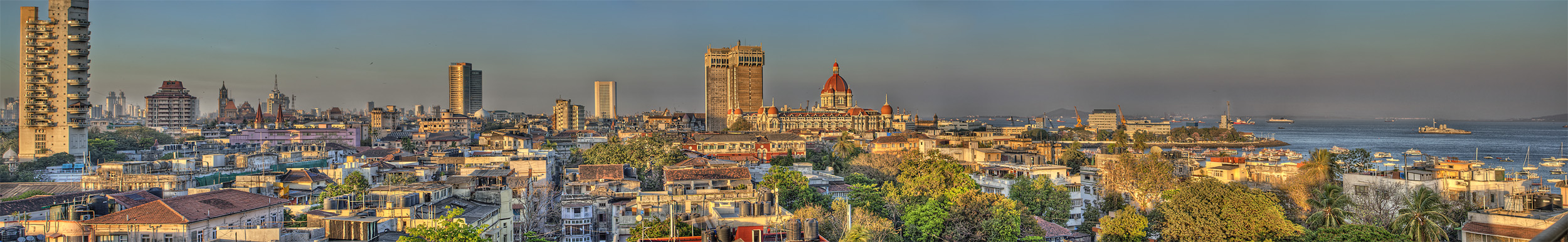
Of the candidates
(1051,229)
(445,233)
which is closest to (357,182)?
(445,233)

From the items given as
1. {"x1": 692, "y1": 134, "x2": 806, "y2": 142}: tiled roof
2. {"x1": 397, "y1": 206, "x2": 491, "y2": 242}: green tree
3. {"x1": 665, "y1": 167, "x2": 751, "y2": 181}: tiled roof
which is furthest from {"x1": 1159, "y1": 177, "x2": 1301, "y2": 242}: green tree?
{"x1": 692, "y1": 134, "x2": 806, "y2": 142}: tiled roof

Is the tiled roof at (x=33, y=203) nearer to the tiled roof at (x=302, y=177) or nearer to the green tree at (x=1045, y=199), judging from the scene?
the tiled roof at (x=302, y=177)

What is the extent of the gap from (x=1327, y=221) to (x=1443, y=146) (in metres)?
81.6

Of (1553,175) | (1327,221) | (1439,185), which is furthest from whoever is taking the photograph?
(1553,175)

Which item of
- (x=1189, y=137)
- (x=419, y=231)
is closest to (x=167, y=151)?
(x=419, y=231)

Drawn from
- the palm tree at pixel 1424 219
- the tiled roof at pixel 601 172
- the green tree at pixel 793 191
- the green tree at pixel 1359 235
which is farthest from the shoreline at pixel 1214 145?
the green tree at pixel 1359 235

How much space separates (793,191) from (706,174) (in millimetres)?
2856

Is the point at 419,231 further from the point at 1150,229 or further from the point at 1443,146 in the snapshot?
the point at 1443,146

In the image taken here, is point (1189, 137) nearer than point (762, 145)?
No

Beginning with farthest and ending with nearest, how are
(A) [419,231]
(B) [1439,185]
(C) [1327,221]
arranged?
(B) [1439,185] → (C) [1327,221] → (A) [419,231]

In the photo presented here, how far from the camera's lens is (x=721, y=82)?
319ft

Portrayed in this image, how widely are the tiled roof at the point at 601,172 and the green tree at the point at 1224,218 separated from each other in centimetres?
1498

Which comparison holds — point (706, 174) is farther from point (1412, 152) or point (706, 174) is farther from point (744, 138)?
point (1412, 152)

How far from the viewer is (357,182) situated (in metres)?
26.5
